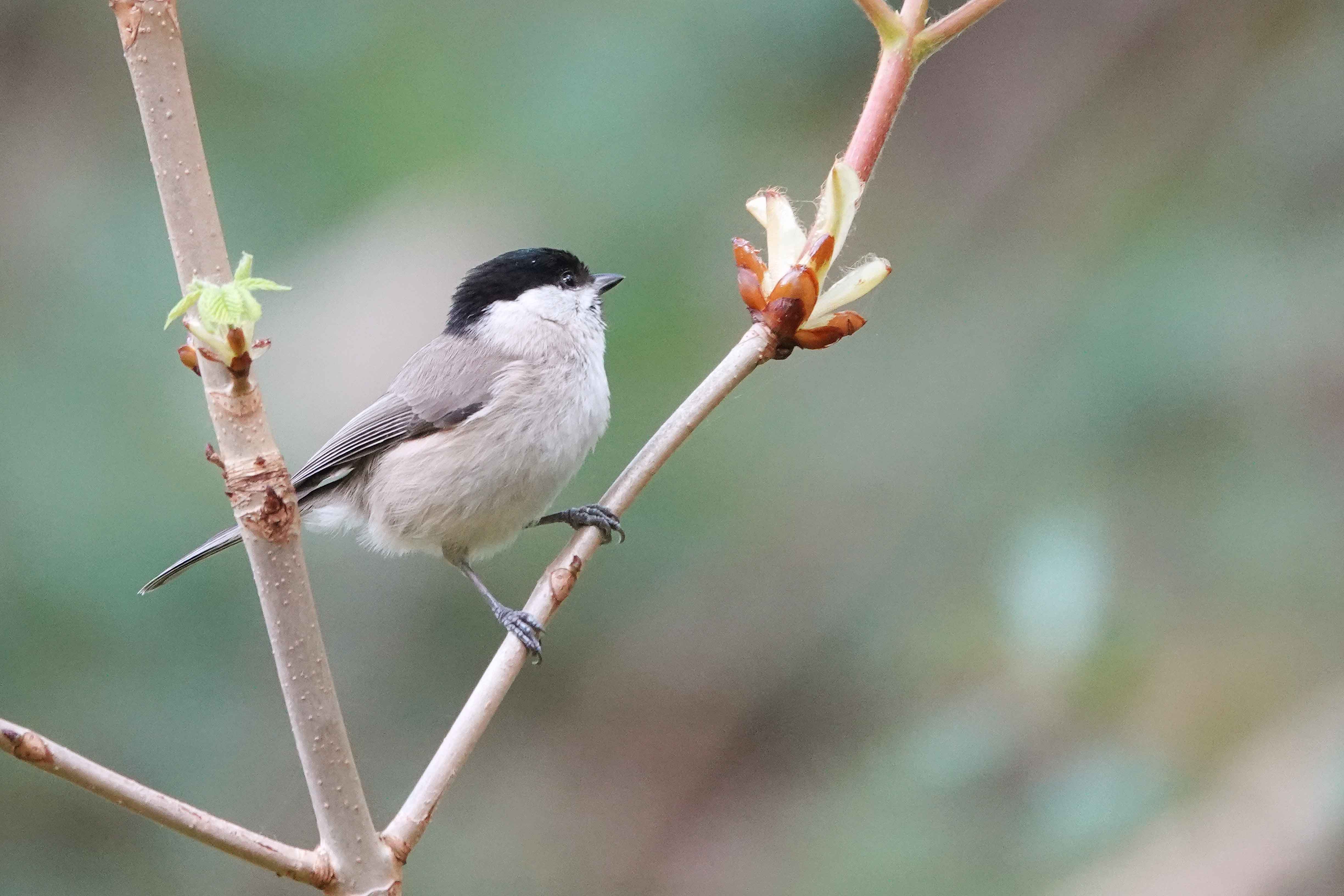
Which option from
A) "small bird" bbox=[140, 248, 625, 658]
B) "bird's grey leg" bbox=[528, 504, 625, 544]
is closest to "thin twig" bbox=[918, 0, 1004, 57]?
"bird's grey leg" bbox=[528, 504, 625, 544]

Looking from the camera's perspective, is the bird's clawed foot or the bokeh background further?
the bokeh background

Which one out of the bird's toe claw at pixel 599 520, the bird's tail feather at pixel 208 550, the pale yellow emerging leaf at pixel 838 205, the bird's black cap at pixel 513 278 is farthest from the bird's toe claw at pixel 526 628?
the bird's black cap at pixel 513 278

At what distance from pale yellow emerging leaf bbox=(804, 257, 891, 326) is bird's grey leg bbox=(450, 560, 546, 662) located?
0.46m

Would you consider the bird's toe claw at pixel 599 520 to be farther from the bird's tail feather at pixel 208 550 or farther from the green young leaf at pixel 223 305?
the green young leaf at pixel 223 305

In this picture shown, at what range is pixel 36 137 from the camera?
8.32ft

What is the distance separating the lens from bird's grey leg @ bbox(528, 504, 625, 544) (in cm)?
137

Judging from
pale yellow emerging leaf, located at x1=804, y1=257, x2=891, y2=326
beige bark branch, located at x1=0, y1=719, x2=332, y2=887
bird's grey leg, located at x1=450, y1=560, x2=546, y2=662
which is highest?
pale yellow emerging leaf, located at x1=804, y1=257, x2=891, y2=326

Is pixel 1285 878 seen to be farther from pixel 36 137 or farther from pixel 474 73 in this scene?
pixel 36 137

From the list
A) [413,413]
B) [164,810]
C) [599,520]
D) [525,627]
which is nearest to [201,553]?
[413,413]

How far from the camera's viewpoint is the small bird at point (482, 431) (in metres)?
2.01

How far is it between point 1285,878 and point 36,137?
2.76m

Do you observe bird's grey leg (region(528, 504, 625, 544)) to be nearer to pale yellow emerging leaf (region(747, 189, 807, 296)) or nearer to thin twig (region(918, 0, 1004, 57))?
pale yellow emerging leaf (region(747, 189, 807, 296))

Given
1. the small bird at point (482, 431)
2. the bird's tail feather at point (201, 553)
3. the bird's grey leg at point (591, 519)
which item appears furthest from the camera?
the small bird at point (482, 431)

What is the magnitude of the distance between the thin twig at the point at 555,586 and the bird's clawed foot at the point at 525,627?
3cm
